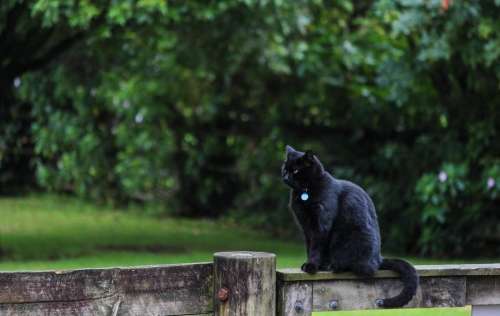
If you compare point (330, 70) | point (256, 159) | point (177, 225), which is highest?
point (330, 70)

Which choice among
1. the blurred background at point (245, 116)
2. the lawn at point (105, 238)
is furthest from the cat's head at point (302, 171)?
the blurred background at point (245, 116)

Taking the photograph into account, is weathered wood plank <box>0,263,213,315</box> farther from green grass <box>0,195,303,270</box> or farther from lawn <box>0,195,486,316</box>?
green grass <box>0,195,303,270</box>

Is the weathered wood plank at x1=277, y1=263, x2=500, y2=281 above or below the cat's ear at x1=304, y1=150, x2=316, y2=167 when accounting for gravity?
below

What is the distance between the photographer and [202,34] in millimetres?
12266

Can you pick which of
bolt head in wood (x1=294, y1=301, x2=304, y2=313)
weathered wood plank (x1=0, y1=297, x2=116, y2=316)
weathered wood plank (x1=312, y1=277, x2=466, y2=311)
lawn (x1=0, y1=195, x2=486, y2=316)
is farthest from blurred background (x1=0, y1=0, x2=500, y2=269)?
weathered wood plank (x1=0, y1=297, x2=116, y2=316)

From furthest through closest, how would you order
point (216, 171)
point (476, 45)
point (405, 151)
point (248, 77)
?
point (216, 171)
point (248, 77)
point (405, 151)
point (476, 45)

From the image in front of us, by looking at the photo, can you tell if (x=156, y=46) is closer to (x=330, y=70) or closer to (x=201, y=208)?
(x=330, y=70)

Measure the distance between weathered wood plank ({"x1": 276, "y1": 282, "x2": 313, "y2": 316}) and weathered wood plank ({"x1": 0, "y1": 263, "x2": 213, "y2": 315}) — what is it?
12.3 inches

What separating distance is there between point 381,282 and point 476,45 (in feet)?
25.4

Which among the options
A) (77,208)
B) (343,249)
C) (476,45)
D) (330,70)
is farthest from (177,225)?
(343,249)

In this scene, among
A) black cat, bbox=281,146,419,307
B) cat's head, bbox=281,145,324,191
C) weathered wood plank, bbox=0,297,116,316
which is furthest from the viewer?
cat's head, bbox=281,145,324,191

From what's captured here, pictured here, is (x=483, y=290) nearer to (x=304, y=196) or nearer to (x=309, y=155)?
(x=304, y=196)

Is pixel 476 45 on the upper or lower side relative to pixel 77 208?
upper

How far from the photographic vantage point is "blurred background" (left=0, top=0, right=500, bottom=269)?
11.6 m
